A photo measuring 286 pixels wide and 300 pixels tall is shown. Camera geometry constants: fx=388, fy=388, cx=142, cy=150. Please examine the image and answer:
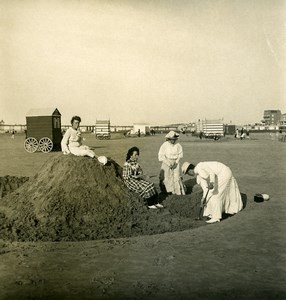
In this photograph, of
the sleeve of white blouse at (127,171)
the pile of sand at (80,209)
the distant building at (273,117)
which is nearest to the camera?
the pile of sand at (80,209)

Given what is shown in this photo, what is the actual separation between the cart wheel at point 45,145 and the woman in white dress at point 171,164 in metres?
15.3

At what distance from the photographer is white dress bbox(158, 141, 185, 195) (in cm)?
862

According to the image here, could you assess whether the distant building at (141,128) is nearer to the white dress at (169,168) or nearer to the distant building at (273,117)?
the distant building at (273,117)

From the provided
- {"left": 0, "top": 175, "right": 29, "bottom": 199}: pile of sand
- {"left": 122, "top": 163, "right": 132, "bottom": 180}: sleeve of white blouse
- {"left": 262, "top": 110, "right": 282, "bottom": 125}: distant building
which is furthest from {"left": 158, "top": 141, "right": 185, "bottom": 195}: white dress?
{"left": 262, "top": 110, "right": 282, "bottom": 125}: distant building

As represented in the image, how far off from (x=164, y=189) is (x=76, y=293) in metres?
5.29

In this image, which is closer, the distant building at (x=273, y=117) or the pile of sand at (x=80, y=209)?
the pile of sand at (x=80, y=209)

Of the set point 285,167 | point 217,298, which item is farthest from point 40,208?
point 285,167

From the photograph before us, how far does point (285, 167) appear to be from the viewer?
14242 millimetres

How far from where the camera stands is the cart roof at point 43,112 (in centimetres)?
2354

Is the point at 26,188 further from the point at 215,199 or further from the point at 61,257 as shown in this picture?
the point at 215,199

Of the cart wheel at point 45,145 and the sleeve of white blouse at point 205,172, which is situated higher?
the sleeve of white blouse at point 205,172

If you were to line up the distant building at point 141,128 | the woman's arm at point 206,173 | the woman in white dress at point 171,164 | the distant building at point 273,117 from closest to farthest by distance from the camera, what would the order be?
the woman's arm at point 206,173 < the woman in white dress at point 171,164 < the distant building at point 141,128 < the distant building at point 273,117

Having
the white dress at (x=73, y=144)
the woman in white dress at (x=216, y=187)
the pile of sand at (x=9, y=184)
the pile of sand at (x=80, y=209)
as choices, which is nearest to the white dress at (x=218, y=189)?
the woman in white dress at (x=216, y=187)

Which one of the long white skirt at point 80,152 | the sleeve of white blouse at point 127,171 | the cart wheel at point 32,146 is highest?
the long white skirt at point 80,152
